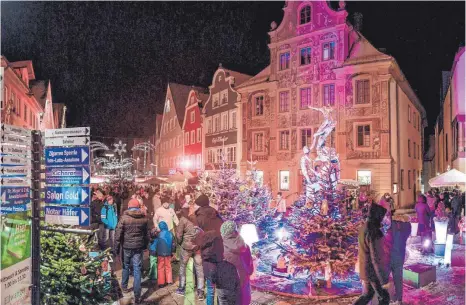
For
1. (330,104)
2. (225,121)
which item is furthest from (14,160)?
(225,121)

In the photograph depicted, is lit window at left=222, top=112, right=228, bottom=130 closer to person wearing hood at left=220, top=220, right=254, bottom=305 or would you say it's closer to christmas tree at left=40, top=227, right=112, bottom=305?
christmas tree at left=40, top=227, right=112, bottom=305

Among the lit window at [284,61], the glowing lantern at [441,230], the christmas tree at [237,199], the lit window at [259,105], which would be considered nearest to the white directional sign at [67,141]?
the christmas tree at [237,199]

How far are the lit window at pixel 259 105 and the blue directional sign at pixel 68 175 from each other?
25884mm

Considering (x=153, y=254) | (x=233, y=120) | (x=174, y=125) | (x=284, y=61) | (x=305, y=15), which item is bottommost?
(x=153, y=254)

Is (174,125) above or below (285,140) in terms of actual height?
above

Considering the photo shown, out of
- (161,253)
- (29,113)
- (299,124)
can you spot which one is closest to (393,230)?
(161,253)

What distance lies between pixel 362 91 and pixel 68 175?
22.9 meters

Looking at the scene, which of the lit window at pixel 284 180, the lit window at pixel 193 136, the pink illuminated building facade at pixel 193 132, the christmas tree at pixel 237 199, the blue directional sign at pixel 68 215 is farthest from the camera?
the lit window at pixel 193 136

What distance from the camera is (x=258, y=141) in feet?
102

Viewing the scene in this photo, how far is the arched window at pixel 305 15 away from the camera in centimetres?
2798

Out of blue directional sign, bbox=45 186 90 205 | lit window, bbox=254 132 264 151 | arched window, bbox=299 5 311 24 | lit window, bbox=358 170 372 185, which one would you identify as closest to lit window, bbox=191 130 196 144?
lit window, bbox=254 132 264 151

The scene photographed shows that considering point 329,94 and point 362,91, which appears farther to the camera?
point 329,94

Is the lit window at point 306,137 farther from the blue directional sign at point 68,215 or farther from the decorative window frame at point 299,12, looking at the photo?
the blue directional sign at point 68,215

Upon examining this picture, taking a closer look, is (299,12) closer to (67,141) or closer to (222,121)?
(222,121)
